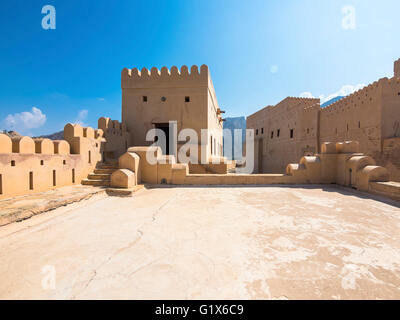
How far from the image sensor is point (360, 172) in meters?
5.80

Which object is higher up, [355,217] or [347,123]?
[347,123]

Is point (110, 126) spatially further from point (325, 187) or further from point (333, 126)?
point (333, 126)

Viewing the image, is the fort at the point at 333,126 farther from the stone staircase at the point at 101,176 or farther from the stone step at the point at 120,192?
the stone staircase at the point at 101,176

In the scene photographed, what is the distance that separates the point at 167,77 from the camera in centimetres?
1045

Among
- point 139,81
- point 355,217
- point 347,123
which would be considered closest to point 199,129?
point 139,81

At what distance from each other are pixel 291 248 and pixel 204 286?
135 centimetres

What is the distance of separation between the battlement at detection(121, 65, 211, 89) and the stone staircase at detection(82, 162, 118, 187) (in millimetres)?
5663

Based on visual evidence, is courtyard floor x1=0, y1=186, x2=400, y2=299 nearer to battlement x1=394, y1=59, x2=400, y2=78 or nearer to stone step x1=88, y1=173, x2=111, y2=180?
stone step x1=88, y1=173, x2=111, y2=180

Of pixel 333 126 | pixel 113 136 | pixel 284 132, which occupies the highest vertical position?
pixel 284 132

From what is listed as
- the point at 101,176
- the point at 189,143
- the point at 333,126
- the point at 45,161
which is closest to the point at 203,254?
the point at 45,161

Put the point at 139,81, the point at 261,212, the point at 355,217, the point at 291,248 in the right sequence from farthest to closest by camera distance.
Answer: the point at 139,81, the point at 261,212, the point at 355,217, the point at 291,248

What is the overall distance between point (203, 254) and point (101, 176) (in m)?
5.67
